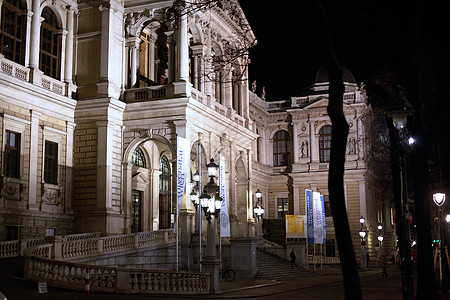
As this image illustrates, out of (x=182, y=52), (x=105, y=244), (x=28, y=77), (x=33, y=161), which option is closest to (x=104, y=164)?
(x=33, y=161)

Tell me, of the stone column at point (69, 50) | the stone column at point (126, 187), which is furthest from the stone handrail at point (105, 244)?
the stone column at point (69, 50)

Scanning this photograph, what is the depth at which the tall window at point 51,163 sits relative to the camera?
1273 inches

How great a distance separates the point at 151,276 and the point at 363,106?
42749 millimetres

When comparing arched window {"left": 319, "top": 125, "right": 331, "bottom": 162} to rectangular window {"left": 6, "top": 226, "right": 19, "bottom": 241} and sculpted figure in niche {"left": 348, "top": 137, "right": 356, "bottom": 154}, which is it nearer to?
sculpted figure in niche {"left": 348, "top": 137, "right": 356, "bottom": 154}

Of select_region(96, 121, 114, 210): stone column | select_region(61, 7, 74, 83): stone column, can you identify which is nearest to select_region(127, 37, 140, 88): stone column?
select_region(61, 7, 74, 83): stone column

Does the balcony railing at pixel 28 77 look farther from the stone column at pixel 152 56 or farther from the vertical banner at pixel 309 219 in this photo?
the vertical banner at pixel 309 219

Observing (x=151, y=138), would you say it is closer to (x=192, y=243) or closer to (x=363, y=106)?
(x=192, y=243)

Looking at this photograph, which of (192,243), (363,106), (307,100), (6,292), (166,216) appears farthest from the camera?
(307,100)

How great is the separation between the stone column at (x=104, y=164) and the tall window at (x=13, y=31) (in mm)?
5660

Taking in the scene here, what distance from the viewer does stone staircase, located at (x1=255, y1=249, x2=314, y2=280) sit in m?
34.0

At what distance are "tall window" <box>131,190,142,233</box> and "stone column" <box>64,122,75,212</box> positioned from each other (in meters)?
4.64

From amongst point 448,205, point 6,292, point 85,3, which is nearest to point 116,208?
point 85,3

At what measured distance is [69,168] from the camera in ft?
111

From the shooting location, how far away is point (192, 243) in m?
33.1
